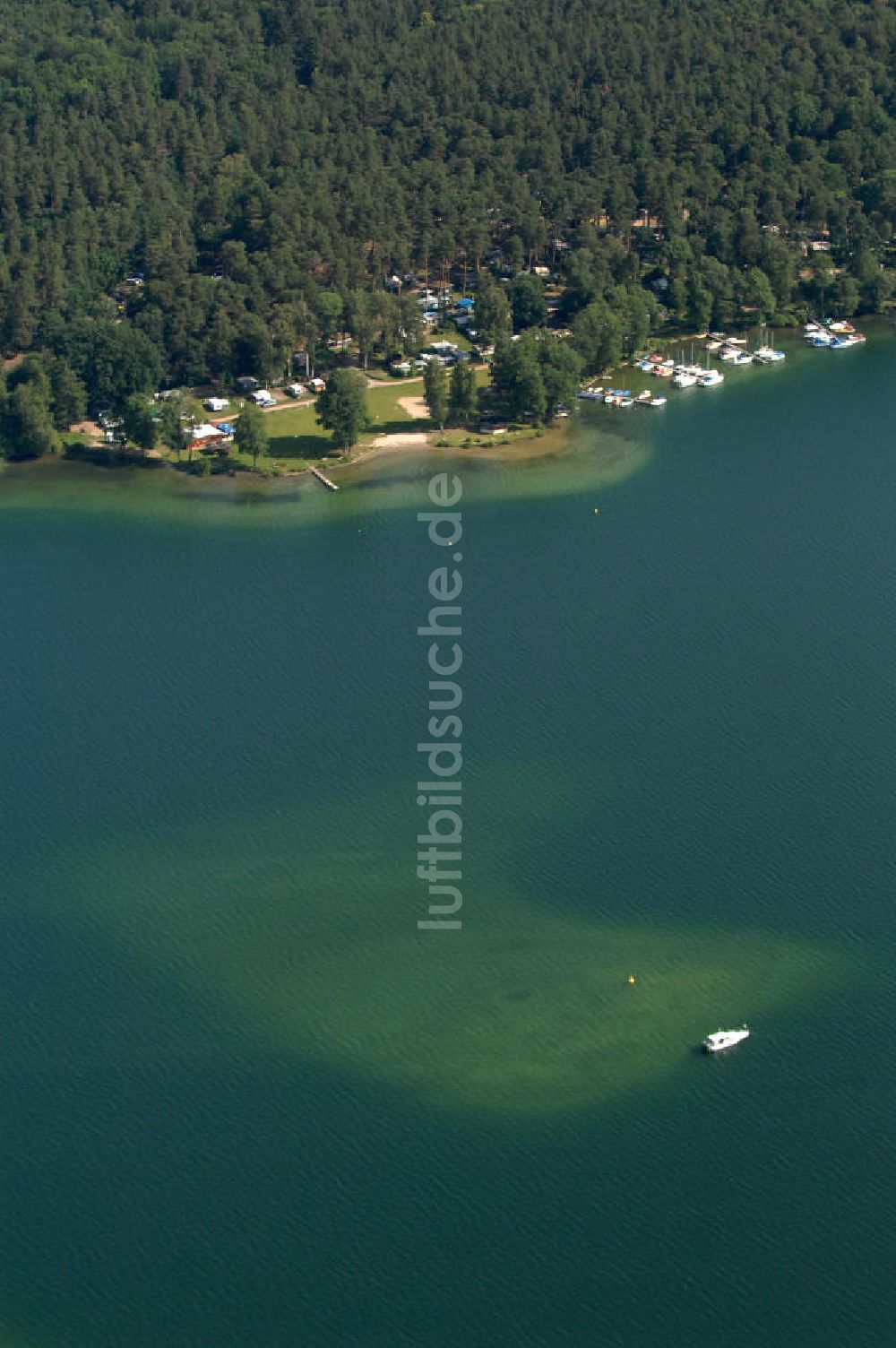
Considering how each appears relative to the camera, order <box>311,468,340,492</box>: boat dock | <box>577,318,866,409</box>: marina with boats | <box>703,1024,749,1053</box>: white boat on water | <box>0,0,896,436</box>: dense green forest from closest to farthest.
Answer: <box>703,1024,749,1053</box>: white boat on water, <box>311,468,340,492</box>: boat dock, <box>577,318,866,409</box>: marina with boats, <box>0,0,896,436</box>: dense green forest

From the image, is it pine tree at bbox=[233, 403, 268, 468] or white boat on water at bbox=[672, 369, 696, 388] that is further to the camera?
white boat on water at bbox=[672, 369, 696, 388]

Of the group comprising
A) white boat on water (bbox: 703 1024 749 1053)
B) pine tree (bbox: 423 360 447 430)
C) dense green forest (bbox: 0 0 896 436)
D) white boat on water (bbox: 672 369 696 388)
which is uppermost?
dense green forest (bbox: 0 0 896 436)

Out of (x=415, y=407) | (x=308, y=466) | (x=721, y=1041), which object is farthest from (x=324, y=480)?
(x=721, y=1041)

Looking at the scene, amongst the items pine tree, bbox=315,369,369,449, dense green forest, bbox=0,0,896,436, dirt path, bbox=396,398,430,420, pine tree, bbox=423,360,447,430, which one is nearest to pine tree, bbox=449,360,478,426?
pine tree, bbox=423,360,447,430

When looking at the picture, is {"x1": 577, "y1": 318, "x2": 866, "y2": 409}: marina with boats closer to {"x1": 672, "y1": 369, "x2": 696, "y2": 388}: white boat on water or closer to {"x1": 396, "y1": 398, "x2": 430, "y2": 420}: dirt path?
{"x1": 672, "y1": 369, "x2": 696, "y2": 388}: white boat on water

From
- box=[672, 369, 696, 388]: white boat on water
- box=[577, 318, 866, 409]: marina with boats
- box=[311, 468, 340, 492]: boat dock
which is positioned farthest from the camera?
box=[672, 369, 696, 388]: white boat on water

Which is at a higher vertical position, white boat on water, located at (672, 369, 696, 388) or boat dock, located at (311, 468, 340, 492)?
white boat on water, located at (672, 369, 696, 388)

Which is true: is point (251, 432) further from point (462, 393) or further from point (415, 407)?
point (415, 407)

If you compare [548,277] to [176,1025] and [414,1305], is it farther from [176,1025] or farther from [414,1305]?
[414,1305]
